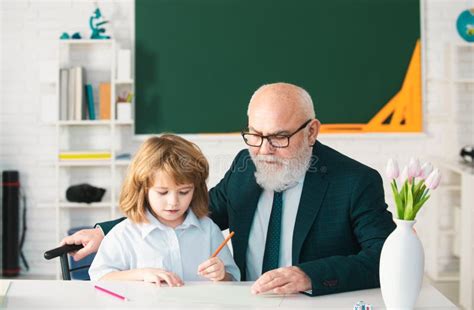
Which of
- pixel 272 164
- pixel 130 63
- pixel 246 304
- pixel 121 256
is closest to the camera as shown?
pixel 246 304

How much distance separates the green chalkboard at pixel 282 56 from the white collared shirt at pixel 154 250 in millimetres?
3131

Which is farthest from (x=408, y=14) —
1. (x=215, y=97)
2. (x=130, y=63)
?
(x=130, y=63)

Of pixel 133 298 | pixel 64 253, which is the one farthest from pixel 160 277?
pixel 64 253

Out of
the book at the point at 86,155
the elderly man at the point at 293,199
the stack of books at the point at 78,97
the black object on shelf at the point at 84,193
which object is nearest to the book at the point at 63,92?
the stack of books at the point at 78,97

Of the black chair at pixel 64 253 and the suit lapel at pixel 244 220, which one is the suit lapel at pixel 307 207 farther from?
the black chair at pixel 64 253

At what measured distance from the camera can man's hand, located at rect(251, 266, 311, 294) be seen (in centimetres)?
243

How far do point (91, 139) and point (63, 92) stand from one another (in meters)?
0.41

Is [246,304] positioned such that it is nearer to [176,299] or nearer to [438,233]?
[176,299]

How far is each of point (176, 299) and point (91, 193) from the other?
3487mm

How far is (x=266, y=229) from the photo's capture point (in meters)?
3.05

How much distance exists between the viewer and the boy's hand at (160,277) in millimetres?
2555

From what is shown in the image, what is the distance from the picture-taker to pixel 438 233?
5.81 meters

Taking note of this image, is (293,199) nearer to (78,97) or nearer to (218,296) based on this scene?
(218,296)

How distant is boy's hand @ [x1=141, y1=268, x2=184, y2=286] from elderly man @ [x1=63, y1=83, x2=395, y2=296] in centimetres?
38
